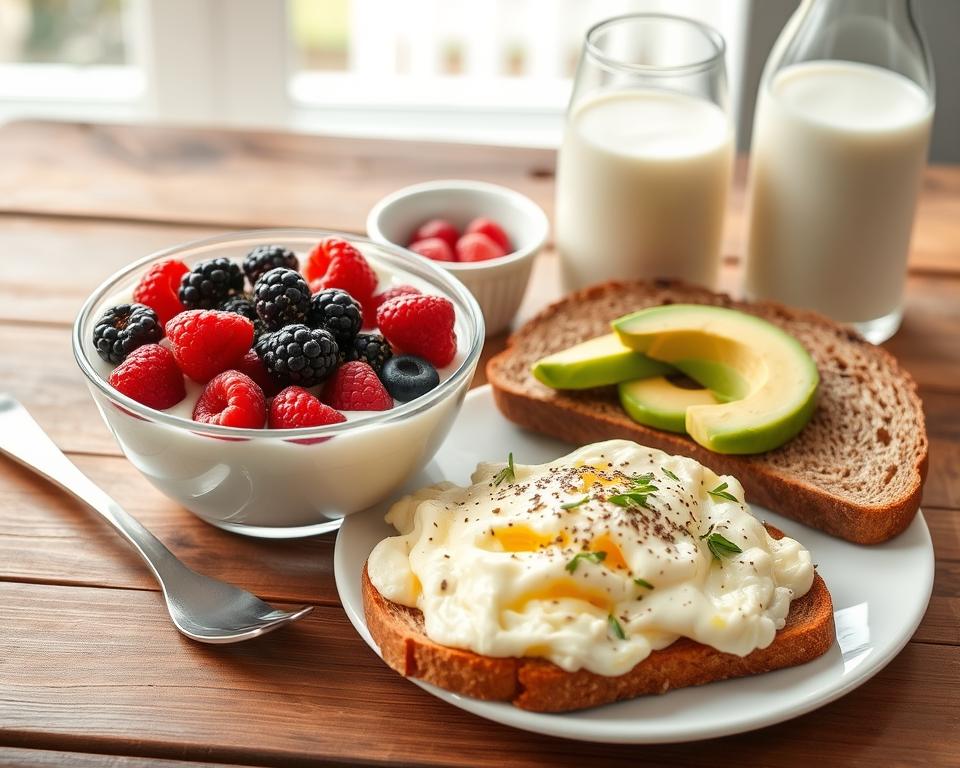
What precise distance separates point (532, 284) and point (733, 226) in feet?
1.81

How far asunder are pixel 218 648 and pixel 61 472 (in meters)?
0.50

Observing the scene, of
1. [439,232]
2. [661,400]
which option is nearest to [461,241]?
[439,232]

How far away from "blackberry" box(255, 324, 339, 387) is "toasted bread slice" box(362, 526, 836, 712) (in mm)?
307

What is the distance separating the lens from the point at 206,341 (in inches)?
62.7

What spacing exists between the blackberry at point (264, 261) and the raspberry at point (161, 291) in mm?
115

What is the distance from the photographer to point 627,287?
2324 millimetres

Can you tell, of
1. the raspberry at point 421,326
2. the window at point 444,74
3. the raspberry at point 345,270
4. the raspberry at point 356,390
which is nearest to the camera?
the raspberry at point 356,390

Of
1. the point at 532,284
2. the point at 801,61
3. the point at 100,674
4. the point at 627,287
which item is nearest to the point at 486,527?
the point at 100,674

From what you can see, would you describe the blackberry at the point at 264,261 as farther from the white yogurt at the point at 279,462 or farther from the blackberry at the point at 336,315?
the white yogurt at the point at 279,462

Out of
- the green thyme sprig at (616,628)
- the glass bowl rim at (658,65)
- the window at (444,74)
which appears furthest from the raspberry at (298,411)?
the window at (444,74)

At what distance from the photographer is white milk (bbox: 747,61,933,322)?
2203mm

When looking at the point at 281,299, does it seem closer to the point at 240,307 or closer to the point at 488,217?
the point at 240,307

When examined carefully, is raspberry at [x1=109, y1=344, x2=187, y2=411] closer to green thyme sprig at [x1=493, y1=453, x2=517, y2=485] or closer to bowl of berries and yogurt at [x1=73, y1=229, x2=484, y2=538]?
bowl of berries and yogurt at [x1=73, y1=229, x2=484, y2=538]

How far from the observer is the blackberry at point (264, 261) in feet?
6.08
